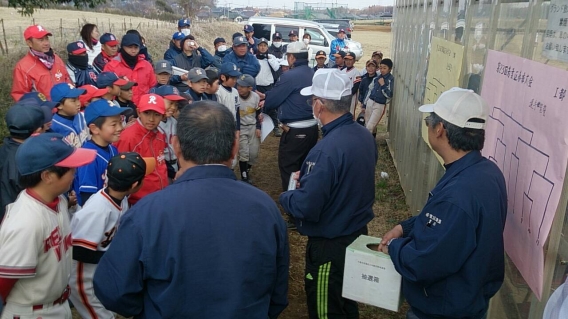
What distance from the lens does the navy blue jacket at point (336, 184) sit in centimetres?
304

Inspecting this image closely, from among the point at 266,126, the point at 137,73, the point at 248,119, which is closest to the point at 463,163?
the point at 266,126

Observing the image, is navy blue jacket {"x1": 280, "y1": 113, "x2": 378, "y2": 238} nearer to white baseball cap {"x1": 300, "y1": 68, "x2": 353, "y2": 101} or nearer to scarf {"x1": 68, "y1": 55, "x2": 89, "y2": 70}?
white baseball cap {"x1": 300, "y1": 68, "x2": 353, "y2": 101}

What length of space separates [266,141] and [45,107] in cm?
642

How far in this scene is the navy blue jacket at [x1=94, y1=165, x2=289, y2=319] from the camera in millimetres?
1705

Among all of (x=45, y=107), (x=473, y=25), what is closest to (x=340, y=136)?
(x=473, y=25)

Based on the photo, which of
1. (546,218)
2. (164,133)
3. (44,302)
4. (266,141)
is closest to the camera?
(546,218)

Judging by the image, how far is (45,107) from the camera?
3.64m

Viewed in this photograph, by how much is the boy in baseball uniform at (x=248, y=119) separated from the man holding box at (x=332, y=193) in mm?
3534

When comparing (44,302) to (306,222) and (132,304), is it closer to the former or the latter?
(132,304)

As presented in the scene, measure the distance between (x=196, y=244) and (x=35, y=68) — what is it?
186 inches

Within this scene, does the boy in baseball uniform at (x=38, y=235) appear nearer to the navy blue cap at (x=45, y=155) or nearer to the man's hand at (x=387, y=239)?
the navy blue cap at (x=45, y=155)

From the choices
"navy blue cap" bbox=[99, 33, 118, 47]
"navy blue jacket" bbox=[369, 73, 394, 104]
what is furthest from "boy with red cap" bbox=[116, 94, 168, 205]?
"navy blue jacket" bbox=[369, 73, 394, 104]

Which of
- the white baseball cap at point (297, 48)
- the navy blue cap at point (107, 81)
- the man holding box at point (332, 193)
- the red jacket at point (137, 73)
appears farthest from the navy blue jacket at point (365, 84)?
the man holding box at point (332, 193)

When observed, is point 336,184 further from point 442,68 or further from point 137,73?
point 137,73
